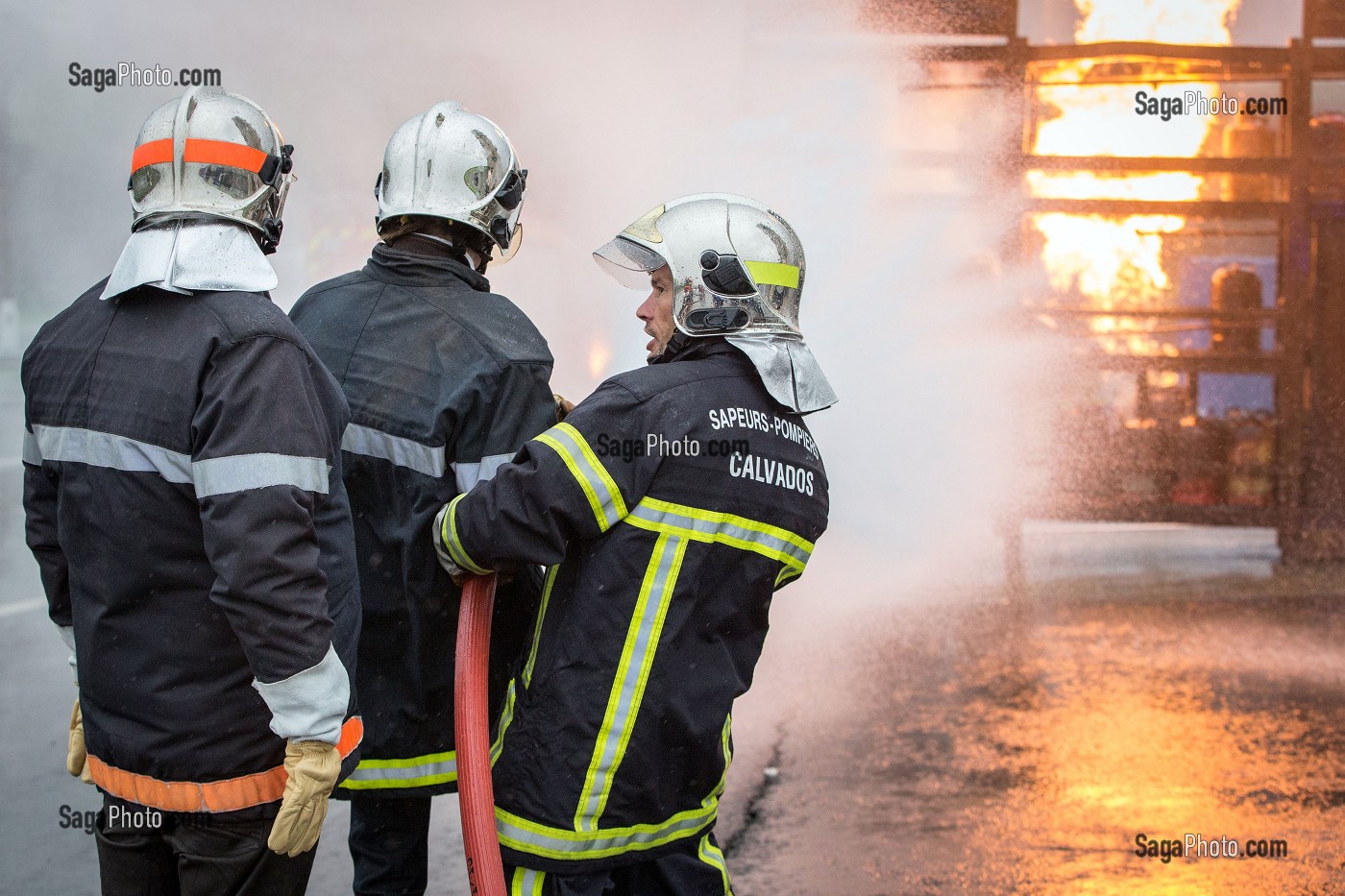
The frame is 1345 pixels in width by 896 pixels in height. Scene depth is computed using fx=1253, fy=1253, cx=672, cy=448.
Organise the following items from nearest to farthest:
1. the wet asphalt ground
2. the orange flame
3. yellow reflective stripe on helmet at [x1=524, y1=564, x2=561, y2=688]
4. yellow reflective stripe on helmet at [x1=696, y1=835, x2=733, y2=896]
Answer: yellow reflective stripe on helmet at [x1=524, y1=564, x2=561, y2=688] < yellow reflective stripe on helmet at [x1=696, y1=835, x2=733, y2=896] < the wet asphalt ground < the orange flame

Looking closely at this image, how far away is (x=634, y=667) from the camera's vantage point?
1.98 metres

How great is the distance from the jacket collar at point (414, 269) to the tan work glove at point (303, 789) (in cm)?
100

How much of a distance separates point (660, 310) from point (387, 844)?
3.98ft

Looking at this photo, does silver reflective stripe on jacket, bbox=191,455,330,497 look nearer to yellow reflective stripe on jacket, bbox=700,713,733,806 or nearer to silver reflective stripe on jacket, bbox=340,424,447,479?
silver reflective stripe on jacket, bbox=340,424,447,479

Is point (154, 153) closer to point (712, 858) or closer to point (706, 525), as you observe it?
point (706, 525)

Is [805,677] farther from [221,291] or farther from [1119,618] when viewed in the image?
[221,291]

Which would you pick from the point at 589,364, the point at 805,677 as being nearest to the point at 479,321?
the point at 805,677

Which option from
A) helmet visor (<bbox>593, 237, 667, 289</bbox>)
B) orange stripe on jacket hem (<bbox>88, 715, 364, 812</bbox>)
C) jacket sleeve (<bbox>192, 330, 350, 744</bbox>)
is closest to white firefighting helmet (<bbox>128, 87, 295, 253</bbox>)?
jacket sleeve (<bbox>192, 330, 350, 744</bbox>)

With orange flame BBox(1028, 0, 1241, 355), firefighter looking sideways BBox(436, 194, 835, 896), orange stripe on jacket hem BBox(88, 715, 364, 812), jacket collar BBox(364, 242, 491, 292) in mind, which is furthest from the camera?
orange flame BBox(1028, 0, 1241, 355)

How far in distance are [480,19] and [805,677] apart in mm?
3419

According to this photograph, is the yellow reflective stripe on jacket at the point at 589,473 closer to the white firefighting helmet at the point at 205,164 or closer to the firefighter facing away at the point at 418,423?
the firefighter facing away at the point at 418,423

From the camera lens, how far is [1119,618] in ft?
20.1

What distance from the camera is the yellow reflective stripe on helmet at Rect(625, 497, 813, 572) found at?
78.4 inches

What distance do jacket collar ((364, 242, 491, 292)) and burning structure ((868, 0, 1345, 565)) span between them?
4.64 metres
